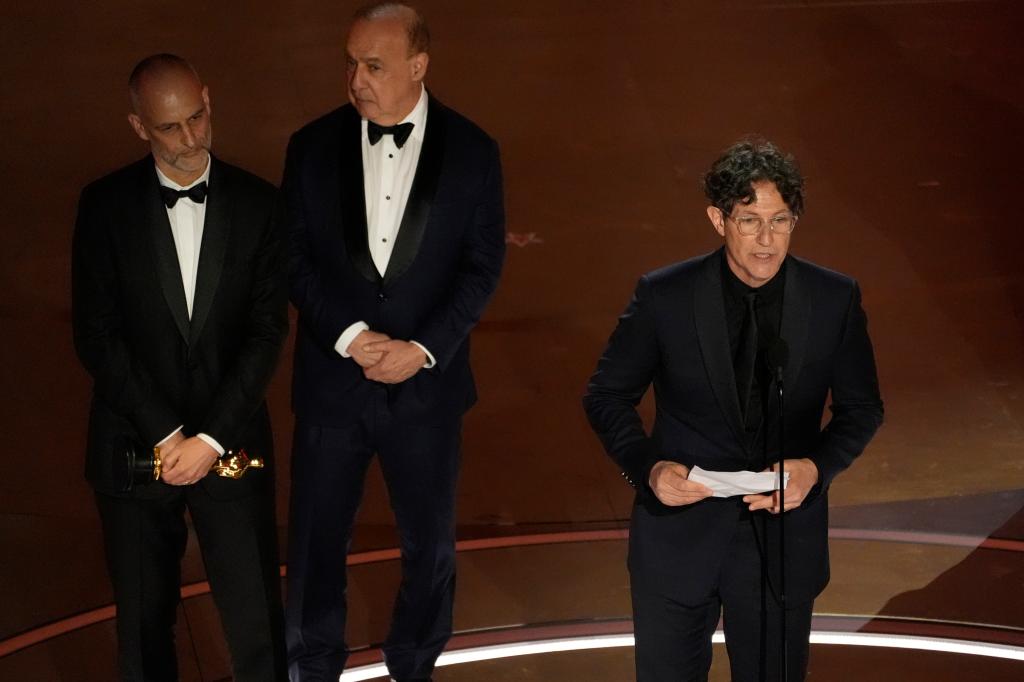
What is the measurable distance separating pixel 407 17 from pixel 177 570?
60.7 inches

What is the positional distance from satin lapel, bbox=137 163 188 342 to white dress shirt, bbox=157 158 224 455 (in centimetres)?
2

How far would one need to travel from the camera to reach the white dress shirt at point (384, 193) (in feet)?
13.5

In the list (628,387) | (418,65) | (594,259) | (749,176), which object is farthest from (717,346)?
(594,259)

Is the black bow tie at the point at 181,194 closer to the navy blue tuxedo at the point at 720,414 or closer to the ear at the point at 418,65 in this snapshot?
the ear at the point at 418,65

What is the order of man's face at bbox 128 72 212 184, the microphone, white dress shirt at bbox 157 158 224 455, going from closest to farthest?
the microphone → man's face at bbox 128 72 212 184 → white dress shirt at bbox 157 158 224 455

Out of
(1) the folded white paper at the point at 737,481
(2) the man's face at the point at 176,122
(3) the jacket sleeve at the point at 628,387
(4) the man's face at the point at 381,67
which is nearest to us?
(1) the folded white paper at the point at 737,481

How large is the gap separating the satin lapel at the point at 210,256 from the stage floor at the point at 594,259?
1356 millimetres

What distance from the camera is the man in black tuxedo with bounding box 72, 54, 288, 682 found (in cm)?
370

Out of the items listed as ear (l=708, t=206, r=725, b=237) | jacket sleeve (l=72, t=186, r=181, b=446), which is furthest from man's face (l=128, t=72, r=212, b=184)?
ear (l=708, t=206, r=725, b=237)

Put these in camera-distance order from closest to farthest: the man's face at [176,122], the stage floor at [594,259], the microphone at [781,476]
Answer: the microphone at [781,476]
the man's face at [176,122]
the stage floor at [594,259]

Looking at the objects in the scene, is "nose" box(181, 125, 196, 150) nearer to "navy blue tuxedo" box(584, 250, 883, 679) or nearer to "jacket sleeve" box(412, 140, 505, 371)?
"jacket sleeve" box(412, 140, 505, 371)

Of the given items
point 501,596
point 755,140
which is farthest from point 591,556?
point 755,140

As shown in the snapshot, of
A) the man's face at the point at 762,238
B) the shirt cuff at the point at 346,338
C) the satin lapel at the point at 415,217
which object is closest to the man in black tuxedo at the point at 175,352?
the shirt cuff at the point at 346,338

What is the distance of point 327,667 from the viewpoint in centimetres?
418
